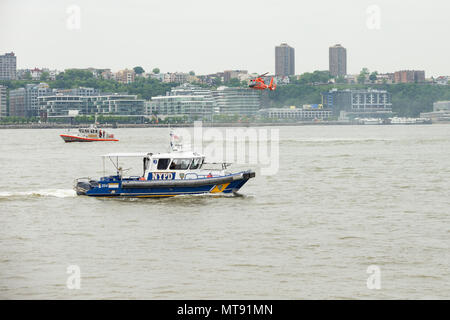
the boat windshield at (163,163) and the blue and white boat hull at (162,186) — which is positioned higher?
the boat windshield at (163,163)

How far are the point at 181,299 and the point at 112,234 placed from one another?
9.12 metres

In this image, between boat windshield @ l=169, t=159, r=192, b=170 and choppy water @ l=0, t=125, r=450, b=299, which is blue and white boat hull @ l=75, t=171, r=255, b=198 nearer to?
choppy water @ l=0, t=125, r=450, b=299

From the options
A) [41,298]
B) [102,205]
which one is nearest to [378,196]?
[102,205]

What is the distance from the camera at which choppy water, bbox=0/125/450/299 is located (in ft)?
65.8

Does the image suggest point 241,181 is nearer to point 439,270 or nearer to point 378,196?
point 378,196

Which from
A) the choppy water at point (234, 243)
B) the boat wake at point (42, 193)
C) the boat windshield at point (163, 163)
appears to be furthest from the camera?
the boat wake at point (42, 193)

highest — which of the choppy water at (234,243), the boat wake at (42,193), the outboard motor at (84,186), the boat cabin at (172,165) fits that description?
the boat cabin at (172,165)

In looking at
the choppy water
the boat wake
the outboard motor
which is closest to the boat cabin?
the choppy water

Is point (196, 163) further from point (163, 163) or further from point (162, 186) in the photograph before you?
point (162, 186)

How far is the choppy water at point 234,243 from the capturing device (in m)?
20.0

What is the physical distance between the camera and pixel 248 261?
22781 millimetres

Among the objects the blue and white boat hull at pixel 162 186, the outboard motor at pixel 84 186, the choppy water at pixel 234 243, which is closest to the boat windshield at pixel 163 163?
the blue and white boat hull at pixel 162 186

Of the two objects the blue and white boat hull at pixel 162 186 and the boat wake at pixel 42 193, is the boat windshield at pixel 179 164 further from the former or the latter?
the boat wake at pixel 42 193

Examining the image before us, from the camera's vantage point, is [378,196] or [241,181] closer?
[241,181]
